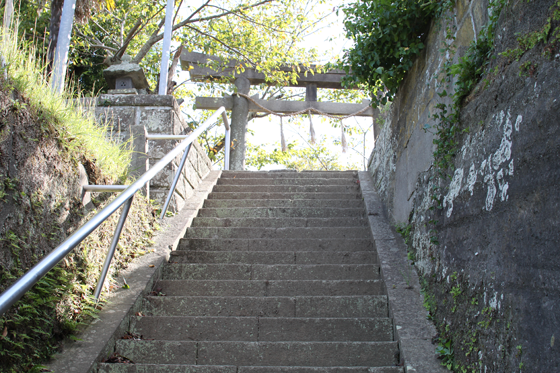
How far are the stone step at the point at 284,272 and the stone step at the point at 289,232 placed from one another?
2.01 feet

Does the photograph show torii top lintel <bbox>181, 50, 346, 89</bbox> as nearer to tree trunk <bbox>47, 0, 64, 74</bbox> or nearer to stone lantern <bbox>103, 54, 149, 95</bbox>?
stone lantern <bbox>103, 54, 149, 95</bbox>

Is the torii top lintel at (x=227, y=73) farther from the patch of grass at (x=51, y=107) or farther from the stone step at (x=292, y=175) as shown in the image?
the patch of grass at (x=51, y=107)

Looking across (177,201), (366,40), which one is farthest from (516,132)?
(177,201)

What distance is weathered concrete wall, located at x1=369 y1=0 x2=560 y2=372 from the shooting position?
56.9 inches

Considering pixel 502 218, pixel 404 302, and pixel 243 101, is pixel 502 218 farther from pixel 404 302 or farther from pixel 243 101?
pixel 243 101

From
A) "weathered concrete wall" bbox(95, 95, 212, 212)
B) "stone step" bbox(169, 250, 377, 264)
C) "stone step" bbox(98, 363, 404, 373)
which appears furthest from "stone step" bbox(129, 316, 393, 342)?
"weathered concrete wall" bbox(95, 95, 212, 212)

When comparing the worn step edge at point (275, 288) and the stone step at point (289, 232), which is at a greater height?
the stone step at point (289, 232)

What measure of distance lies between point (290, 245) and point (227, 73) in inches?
229

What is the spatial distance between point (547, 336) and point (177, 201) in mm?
3186

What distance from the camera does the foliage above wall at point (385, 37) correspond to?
3230mm

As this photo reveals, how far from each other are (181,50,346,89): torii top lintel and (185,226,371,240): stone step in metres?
5.13

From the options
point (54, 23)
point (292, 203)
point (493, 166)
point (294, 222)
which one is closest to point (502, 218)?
point (493, 166)

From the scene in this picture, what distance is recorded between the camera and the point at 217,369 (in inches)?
82.3

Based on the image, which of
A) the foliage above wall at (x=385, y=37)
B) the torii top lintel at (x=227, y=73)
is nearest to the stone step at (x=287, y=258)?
the foliage above wall at (x=385, y=37)
